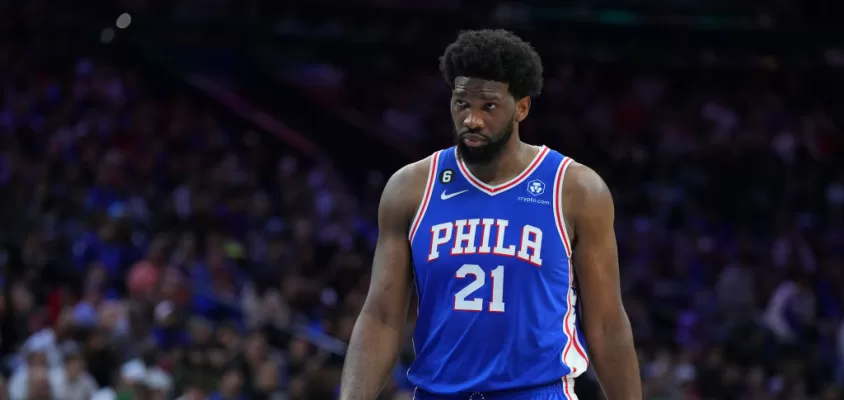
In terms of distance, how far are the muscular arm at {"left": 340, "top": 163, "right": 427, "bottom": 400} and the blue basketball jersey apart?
69mm

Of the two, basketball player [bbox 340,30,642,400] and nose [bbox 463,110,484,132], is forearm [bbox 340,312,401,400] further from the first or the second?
nose [bbox 463,110,484,132]

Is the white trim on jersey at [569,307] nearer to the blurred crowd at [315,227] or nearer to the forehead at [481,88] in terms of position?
the forehead at [481,88]

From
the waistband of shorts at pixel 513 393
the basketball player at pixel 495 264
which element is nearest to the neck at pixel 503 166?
the basketball player at pixel 495 264

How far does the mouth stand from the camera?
4.43 m

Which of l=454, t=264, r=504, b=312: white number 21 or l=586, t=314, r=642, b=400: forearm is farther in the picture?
l=586, t=314, r=642, b=400: forearm

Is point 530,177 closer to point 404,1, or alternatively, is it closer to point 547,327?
point 547,327

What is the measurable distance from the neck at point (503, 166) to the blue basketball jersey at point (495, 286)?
3 centimetres

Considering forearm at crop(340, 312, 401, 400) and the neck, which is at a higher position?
the neck

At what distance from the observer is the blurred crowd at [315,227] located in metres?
10.4

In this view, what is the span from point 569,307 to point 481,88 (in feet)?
2.83

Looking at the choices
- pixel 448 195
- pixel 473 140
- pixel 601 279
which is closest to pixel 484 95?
pixel 473 140

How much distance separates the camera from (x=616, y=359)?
4523 millimetres

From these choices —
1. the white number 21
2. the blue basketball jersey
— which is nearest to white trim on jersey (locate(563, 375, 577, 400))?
the blue basketball jersey

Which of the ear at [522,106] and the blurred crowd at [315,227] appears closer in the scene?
the ear at [522,106]
